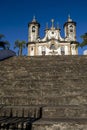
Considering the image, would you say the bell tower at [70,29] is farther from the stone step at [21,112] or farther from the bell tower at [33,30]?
the stone step at [21,112]

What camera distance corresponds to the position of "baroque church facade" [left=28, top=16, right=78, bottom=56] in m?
41.3

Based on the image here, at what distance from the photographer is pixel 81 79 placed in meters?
8.59

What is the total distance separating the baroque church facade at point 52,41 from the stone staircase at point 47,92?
29801 mm

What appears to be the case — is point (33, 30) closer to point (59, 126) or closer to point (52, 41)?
point (52, 41)

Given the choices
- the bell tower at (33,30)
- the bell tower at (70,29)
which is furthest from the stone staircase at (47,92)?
the bell tower at (70,29)

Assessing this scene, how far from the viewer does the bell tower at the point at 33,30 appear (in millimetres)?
44069

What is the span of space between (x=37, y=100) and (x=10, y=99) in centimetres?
114

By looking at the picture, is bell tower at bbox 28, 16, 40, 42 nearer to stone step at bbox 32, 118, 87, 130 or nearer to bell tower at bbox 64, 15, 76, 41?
bell tower at bbox 64, 15, 76, 41

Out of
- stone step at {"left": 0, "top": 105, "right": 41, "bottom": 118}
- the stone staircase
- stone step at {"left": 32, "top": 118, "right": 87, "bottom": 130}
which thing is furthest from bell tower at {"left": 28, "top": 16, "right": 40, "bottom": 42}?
stone step at {"left": 32, "top": 118, "right": 87, "bottom": 130}

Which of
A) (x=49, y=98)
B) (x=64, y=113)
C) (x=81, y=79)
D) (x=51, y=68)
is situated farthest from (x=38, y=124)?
(x=51, y=68)

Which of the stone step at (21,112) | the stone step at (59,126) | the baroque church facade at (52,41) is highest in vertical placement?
the baroque church facade at (52,41)

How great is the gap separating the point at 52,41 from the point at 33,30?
22.5ft

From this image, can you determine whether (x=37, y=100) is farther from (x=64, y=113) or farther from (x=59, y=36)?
(x=59, y=36)

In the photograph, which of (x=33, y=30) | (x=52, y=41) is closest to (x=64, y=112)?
(x=52, y=41)
